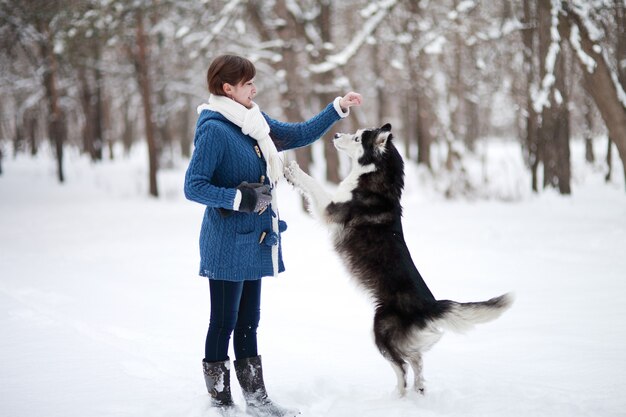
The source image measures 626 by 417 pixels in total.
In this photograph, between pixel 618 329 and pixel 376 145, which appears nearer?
pixel 376 145

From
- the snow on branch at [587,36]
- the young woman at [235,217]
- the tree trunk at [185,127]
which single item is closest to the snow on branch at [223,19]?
the snow on branch at [587,36]

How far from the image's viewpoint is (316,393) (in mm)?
3490

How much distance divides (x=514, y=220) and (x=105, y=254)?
7512 millimetres

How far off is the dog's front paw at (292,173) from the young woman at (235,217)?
0.57 meters

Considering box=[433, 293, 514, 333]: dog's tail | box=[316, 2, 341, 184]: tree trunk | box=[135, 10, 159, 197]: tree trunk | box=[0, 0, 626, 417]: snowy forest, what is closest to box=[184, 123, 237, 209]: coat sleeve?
box=[0, 0, 626, 417]: snowy forest

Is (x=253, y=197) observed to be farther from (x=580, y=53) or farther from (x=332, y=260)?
(x=580, y=53)

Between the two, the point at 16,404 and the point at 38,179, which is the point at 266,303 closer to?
the point at 16,404

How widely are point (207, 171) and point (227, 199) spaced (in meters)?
0.23

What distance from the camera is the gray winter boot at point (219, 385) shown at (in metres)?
3.10

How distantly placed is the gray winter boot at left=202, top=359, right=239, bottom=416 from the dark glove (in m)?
1.01

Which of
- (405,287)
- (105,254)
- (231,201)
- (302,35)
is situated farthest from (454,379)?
(302,35)

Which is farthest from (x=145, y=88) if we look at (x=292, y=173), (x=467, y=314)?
(x=467, y=314)

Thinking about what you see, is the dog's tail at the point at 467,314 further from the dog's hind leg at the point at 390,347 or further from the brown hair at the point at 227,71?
the brown hair at the point at 227,71

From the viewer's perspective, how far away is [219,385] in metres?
3.11
